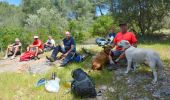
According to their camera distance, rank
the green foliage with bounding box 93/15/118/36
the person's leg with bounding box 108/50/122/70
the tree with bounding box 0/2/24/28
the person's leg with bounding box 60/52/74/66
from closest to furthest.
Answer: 1. the person's leg with bounding box 108/50/122/70
2. the person's leg with bounding box 60/52/74/66
3. the green foliage with bounding box 93/15/118/36
4. the tree with bounding box 0/2/24/28

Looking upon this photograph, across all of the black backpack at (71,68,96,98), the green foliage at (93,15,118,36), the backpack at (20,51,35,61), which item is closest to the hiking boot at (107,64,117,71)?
the black backpack at (71,68,96,98)

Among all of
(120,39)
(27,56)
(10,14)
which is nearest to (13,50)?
(27,56)

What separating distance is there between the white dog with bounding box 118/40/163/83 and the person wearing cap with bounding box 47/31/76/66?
2.31 meters

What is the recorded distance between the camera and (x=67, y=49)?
12414mm

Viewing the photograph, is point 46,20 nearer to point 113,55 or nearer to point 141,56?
point 113,55

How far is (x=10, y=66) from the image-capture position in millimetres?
12914

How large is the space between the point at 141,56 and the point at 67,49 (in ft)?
12.4

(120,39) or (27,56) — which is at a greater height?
(120,39)

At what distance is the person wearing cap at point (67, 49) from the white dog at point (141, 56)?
7.59 feet

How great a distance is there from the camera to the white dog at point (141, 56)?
29.8 feet

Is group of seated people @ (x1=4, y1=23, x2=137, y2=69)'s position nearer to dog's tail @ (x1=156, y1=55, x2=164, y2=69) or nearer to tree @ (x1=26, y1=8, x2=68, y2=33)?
dog's tail @ (x1=156, y1=55, x2=164, y2=69)

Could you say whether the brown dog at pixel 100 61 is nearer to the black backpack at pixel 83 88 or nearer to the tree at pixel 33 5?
the black backpack at pixel 83 88

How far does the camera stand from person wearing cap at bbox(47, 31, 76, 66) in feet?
39.1

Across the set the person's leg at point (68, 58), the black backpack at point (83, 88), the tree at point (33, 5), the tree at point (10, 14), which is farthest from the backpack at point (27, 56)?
the tree at point (10, 14)
